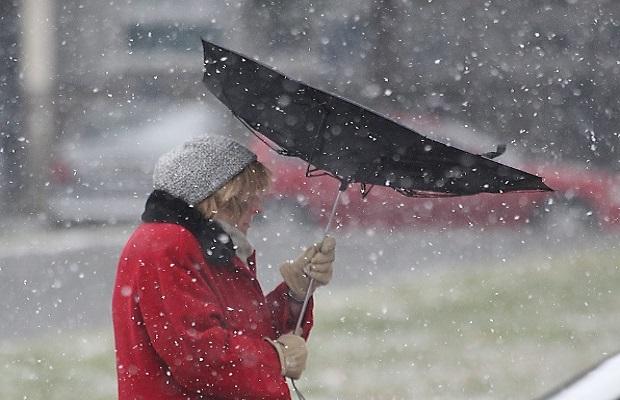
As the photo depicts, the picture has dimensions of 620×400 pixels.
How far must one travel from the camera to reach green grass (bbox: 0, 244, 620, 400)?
6.68 meters

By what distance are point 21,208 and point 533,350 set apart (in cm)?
914

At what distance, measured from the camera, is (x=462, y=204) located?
13.6 m

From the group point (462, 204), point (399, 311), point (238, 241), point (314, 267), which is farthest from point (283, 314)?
point (462, 204)

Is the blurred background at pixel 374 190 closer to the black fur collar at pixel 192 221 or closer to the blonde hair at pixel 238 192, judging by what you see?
the blonde hair at pixel 238 192

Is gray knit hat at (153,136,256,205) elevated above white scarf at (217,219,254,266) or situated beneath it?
elevated above

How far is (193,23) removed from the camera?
61.2 feet

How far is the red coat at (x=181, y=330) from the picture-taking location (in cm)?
281

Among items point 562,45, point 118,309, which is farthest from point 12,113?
point 118,309

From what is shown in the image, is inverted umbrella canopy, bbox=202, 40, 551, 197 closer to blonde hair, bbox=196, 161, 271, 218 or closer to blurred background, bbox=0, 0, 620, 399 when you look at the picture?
blonde hair, bbox=196, 161, 271, 218

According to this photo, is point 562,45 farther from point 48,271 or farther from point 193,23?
point 48,271

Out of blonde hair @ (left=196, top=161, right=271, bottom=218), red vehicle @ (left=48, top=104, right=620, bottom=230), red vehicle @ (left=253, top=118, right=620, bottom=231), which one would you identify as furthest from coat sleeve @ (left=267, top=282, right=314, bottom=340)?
red vehicle @ (left=253, top=118, right=620, bottom=231)

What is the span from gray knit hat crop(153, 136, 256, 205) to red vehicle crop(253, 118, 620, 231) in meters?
9.49

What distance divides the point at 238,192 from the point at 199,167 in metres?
0.12

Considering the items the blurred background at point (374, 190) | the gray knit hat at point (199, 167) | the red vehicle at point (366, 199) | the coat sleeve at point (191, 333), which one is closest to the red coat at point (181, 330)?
the coat sleeve at point (191, 333)
